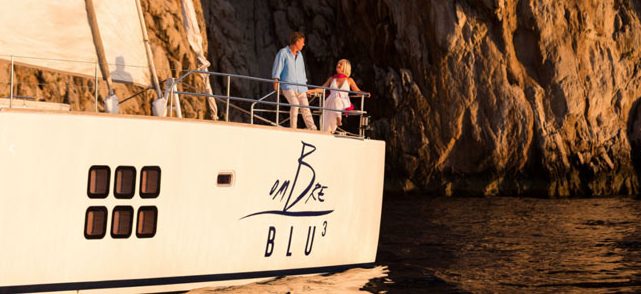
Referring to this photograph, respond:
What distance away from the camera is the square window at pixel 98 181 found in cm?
1203

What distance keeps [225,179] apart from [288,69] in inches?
130

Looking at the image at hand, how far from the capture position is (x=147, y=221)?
12586mm

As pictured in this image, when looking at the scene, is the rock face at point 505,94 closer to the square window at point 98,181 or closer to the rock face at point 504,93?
the rock face at point 504,93

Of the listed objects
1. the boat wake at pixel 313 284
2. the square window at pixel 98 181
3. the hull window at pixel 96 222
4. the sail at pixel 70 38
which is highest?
the sail at pixel 70 38

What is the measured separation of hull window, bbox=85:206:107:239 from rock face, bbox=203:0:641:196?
2738cm

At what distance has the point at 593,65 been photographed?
132ft

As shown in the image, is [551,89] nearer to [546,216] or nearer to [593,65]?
[593,65]

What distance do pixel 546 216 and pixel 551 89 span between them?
466 inches

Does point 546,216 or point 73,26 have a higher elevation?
point 73,26

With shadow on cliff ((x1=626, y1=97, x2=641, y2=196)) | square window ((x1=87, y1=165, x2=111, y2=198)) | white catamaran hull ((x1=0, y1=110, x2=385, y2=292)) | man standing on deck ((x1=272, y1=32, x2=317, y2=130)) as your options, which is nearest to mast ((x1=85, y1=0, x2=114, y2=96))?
white catamaran hull ((x1=0, y1=110, x2=385, y2=292))

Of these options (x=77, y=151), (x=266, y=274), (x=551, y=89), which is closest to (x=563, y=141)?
(x=551, y=89)

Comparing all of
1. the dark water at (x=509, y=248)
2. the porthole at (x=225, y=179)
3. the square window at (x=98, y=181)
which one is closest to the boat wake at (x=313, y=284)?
the dark water at (x=509, y=248)

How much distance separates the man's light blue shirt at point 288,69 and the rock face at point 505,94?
2299cm

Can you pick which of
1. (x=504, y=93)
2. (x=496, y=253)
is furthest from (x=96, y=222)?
(x=504, y=93)
